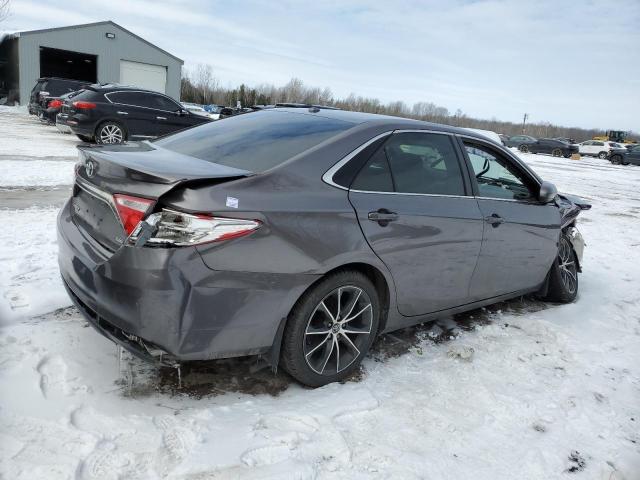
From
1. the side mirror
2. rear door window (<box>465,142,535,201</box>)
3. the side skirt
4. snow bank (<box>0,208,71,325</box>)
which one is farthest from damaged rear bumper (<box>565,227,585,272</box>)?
snow bank (<box>0,208,71,325</box>)

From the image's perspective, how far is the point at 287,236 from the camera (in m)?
2.64

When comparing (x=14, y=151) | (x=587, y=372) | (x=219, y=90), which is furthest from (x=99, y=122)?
(x=219, y=90)

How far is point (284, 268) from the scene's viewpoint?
264 centimetres

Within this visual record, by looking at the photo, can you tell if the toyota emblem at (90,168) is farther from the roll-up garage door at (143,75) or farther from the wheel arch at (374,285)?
the roll-up garage door at (143,75)

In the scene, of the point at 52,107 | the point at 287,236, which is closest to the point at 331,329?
the point at 287,236

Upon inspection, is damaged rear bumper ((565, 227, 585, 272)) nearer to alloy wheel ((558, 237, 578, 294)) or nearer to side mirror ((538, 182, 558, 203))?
alloy wheel ((558, 237, 578, 294))

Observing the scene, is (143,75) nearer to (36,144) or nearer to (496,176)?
(36,144)

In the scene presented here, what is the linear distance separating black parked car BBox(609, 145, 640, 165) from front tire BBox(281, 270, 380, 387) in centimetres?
4060

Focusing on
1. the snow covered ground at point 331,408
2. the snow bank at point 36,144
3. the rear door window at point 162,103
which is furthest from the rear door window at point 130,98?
the snow covered ground at point 331,408

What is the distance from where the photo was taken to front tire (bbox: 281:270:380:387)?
2840 millimetres

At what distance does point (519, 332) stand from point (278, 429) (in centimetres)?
248

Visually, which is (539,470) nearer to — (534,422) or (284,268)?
(534,422)

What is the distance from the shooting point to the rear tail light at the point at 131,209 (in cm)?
245

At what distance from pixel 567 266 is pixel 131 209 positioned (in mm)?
4325
